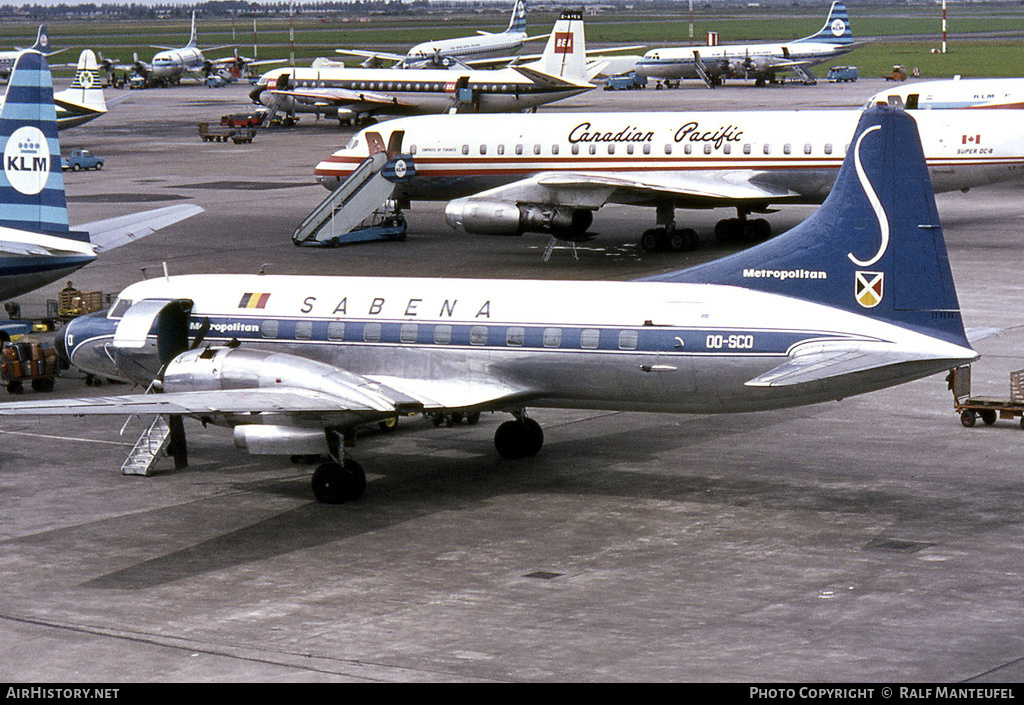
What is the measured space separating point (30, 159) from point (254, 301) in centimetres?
1052

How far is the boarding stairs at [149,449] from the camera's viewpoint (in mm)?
25281

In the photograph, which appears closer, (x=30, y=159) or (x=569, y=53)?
(x=30, y=159)

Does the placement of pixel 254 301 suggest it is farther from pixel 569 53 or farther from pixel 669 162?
pixel 569 53

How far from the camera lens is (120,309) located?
26.7 meters

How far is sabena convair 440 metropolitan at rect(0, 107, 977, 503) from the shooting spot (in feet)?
72.1

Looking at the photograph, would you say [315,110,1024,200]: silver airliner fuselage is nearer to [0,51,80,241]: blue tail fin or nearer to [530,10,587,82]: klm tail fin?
[0,51,80,241]: blue tail fin

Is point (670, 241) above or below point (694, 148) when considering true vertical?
below

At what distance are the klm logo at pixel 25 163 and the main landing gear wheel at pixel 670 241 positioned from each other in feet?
74.0

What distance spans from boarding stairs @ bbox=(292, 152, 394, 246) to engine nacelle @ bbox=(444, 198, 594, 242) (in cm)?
621

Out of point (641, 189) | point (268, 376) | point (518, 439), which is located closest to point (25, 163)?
point (268, 376)

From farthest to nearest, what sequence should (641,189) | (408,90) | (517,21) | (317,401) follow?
1. (517,21)
2. (408,90)
3. (641,189)
4. (317,401)

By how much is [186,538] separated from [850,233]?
11.4 m
